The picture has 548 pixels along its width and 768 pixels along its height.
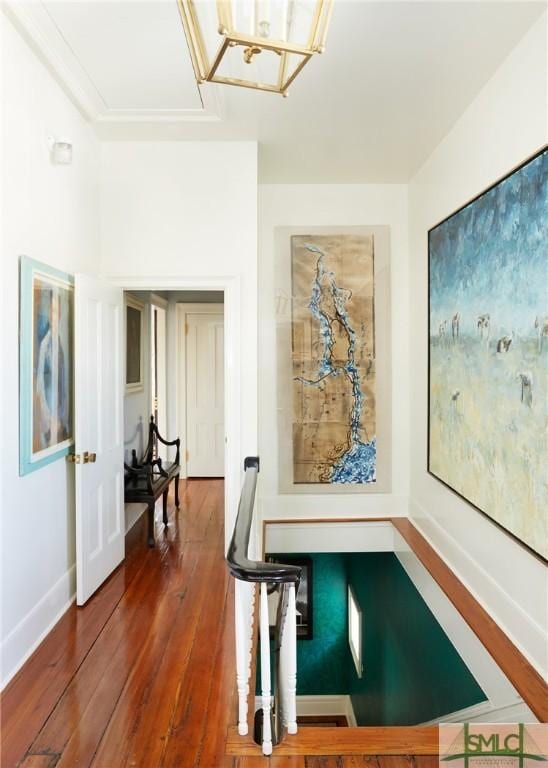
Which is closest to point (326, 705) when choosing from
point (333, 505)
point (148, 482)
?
Result: point (333, 505)

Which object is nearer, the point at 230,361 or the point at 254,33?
the point at 254,33

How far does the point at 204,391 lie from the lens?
227 inches

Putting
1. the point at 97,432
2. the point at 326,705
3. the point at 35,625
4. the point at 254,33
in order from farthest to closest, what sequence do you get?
1. the point at 326,705
2. the point at 97,432
3. the point at 35,625
4. the point at 254,33

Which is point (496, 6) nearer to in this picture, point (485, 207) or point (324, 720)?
point (485, 207)

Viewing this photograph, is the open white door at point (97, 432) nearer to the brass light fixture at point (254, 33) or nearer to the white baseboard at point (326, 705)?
the brass light fixture at point (254, 33)

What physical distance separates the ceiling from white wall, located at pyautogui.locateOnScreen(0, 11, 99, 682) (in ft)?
0.64

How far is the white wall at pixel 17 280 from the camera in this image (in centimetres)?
206

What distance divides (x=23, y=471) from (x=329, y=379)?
258 cm

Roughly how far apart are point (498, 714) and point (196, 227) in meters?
3.24

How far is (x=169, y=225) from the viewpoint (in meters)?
3.26

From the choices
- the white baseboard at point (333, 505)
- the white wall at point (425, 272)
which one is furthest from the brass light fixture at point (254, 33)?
the white baseboard at point (333, 505)

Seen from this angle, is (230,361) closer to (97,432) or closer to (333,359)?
(97,432)

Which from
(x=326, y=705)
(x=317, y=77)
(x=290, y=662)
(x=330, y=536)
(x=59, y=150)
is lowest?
(x=326, y=705)

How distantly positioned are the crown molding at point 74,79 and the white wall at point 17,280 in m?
0.05
